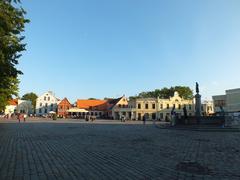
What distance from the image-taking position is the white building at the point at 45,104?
333 ft

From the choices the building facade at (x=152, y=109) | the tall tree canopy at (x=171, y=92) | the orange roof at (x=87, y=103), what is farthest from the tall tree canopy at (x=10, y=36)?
the tall tree canopy at (x=171, y=92)

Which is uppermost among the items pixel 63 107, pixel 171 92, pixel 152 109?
pixel 171 92

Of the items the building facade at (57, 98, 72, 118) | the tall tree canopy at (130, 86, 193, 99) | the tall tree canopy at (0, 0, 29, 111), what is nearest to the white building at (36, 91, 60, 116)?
the building facade at (57, 98, 72, 118)

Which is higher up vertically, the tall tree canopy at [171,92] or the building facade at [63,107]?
the tall tree canopy at [171,92]

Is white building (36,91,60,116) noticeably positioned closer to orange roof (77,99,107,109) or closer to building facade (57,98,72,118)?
building facade (57,98,72,118)

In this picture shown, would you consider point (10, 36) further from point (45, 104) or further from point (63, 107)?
point (45, 104)

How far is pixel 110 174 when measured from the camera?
6.91m

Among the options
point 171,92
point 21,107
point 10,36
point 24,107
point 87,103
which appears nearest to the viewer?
point 10,36

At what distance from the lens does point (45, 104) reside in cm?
10188

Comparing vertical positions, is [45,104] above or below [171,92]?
below

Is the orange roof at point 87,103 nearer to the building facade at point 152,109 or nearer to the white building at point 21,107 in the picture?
the building facade at point 152,109

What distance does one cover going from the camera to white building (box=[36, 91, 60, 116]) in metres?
102

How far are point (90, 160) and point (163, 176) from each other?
3135 mm

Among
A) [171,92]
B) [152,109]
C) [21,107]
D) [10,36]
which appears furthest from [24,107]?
[10,36]
